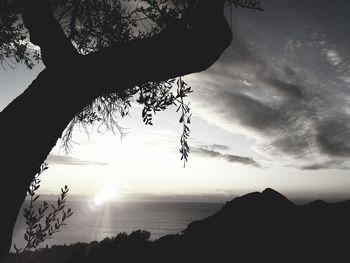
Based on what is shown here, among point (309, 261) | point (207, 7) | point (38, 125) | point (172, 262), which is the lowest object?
point (172, 262)

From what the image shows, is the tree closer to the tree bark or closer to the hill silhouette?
the tree bark

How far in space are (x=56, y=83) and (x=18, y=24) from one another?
24.1 feet

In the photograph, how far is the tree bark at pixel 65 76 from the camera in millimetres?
2650

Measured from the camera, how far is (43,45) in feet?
11.1

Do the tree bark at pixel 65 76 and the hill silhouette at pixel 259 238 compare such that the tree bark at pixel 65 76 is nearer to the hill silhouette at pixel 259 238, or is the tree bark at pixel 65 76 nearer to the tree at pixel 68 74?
the tree at pixel 68 74

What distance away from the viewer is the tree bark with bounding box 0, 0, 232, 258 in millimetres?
2650

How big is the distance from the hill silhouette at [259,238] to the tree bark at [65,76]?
21.2 ft

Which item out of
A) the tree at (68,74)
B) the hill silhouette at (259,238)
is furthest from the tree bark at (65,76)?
the hill silhouette at (259,238)

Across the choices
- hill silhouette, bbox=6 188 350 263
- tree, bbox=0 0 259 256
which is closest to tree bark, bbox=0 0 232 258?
tree, bbox=0 0 259 256

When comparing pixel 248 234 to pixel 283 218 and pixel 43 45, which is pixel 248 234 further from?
pixel 43 45

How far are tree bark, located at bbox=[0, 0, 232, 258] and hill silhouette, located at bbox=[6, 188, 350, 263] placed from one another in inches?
254

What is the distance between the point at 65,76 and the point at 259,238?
8572mm

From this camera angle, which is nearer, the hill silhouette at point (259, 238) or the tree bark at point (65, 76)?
the tree bark at point (65, 76)

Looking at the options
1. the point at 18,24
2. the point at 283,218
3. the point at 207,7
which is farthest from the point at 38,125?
the point at 283,218
